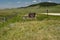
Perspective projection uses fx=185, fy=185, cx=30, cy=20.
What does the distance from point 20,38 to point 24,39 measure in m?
0.49

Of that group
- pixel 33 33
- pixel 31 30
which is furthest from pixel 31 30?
pixel 33 33

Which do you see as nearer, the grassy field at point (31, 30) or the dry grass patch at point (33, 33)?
the dry grass patch at point (33, 33)

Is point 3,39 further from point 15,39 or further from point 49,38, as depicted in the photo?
point 49,38

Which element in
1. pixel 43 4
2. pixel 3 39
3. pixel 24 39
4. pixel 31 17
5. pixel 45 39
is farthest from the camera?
pixel 43 4

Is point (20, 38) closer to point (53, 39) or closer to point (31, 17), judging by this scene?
point (53, 39)

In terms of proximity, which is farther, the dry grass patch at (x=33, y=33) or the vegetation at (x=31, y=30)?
the vegetation at (x=31, y=30)

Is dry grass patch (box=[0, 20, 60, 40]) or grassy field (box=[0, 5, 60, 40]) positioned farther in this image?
grassy field (box=[0, 5, 60, 40])

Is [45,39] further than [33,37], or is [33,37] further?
[33,37]

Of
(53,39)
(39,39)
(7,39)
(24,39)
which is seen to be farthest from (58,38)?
(7,39)

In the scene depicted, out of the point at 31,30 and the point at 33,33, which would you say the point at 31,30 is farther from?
the point at 33,33

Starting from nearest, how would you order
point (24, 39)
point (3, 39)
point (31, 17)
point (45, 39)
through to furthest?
point (45, 39)
point (24, 39)
point (3, 39)
point (31, 17)

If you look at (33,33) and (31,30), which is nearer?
(33,33)

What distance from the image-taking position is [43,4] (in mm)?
103062

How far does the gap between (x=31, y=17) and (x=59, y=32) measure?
1600 centimetres
